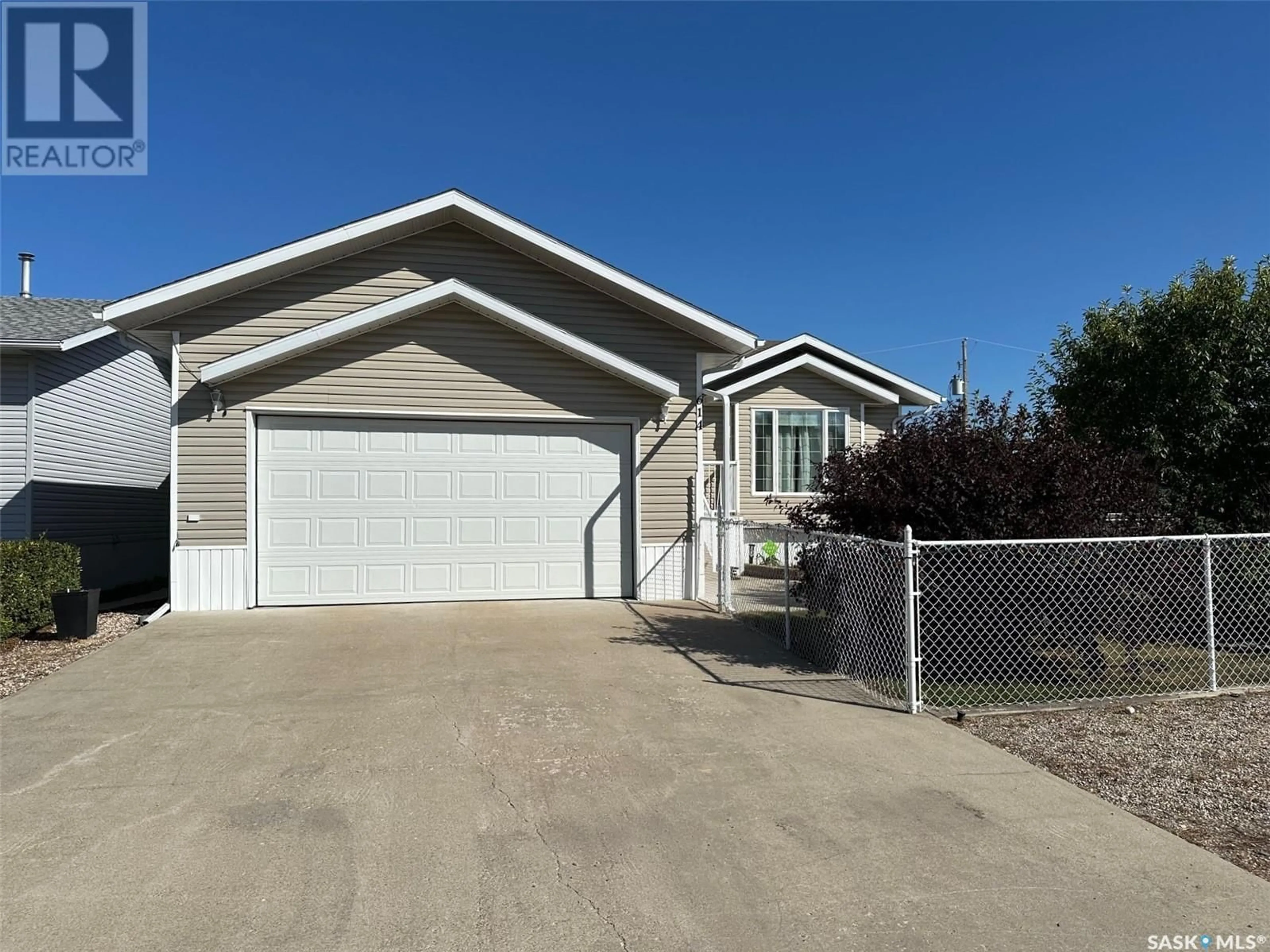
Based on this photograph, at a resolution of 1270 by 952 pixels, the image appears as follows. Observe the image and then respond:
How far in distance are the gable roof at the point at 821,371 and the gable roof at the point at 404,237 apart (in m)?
3.91

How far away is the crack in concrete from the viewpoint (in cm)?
290

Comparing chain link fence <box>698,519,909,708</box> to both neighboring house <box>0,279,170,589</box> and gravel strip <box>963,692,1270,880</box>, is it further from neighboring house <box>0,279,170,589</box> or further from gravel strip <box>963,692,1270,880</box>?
neighboring house <box>0,279,170,589</box>

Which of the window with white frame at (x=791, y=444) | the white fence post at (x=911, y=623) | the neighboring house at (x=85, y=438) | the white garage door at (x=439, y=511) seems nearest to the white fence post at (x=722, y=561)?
the white garage door at (x=439, y=511)

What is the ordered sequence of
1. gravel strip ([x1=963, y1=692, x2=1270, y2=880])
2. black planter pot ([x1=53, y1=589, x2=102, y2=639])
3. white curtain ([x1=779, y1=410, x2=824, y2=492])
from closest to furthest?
gravel strip ([x1=963, y1=692, x2=1270, y2=880]), black planter pot ([x1=53, y1=589, x2=102, y2=639]), white curtain ([x1=779, y1=410, x2=824, y2=492])

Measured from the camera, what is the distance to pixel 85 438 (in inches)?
501

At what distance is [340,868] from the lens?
3.27 m

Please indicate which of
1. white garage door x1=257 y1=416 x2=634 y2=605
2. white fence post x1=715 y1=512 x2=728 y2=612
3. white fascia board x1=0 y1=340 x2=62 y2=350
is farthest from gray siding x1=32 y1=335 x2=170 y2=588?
white fence post x1=715 y1=512 x2=728 y2=612

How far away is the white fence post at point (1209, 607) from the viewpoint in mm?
5887

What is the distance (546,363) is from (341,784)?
648 centimetres

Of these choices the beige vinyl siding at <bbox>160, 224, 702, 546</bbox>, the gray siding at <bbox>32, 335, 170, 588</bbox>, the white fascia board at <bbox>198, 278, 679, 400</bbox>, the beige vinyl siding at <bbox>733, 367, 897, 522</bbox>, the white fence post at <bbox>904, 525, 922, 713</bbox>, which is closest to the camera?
the white fence post at <bbox>904, 525, 922, 713</bbox>

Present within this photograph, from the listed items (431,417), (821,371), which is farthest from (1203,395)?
(431,417)

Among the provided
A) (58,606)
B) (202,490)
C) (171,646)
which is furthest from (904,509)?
Result: (58,606)

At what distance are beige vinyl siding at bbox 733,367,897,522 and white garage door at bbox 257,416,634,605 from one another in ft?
16.4

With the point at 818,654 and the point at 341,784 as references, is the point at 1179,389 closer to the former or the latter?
the point at 818,654
